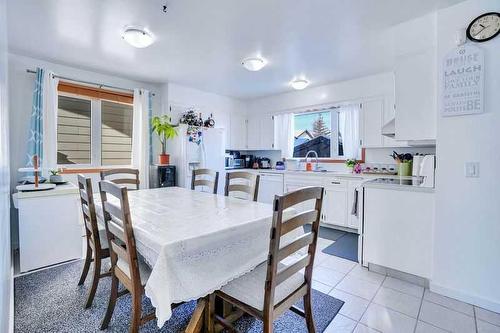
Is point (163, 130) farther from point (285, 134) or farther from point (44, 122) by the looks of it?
point (285, 134)

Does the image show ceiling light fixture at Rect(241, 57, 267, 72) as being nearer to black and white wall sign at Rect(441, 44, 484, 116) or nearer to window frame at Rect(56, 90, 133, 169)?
black and white wall sign at Rect(441, 44, 484, 116)

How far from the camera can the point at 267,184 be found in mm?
4938

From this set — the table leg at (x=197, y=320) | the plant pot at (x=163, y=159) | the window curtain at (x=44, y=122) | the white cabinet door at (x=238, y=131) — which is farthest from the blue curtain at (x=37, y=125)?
the white cabinet door at (x=238, y=131)

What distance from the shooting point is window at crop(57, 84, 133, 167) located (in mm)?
3631

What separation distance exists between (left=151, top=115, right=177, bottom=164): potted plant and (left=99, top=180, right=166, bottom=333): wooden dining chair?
2.55m

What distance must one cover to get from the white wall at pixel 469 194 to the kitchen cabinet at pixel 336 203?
1.69 metres

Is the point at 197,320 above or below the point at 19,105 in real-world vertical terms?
below

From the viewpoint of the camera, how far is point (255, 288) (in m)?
1.34

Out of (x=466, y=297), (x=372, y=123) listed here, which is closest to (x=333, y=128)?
(x=372, y=123)

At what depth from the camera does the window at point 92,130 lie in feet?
11.9

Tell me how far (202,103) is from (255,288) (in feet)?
13.6

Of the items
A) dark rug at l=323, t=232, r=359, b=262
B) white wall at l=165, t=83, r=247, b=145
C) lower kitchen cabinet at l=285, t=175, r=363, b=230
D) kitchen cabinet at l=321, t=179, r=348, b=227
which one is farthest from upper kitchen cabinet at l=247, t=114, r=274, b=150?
dark rug at l=323, t=232, r=359, b=262

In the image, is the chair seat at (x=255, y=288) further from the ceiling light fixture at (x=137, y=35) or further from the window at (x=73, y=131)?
the window at (x=73, y=131)

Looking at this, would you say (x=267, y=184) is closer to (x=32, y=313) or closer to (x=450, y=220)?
(x=450, y=220)
